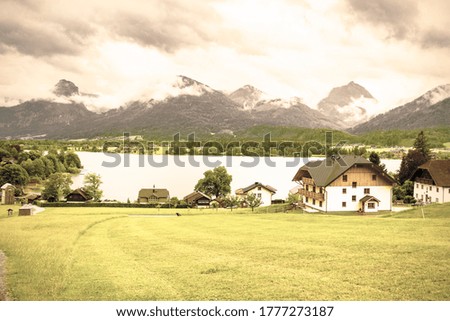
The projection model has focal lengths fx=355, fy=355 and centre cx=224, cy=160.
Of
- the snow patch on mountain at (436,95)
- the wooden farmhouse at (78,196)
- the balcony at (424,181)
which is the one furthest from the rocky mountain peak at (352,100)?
the wooden farmhouse at (78,196)

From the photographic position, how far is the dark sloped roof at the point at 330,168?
11120mm

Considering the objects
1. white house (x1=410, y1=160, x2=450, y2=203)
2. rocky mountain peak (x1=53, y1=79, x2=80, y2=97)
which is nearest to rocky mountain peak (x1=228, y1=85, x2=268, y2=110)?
rocky mountain peak (x1=53, y1=79, x2=80, y2=97)

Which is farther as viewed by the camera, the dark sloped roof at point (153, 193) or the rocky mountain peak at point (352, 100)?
the dark sloped roof at point (153, 193)

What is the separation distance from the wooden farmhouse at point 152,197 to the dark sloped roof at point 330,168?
970 centimetres

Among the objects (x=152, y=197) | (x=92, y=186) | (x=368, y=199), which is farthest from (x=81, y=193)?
(x=368, y=199)

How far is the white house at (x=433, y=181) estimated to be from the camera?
25.9ft

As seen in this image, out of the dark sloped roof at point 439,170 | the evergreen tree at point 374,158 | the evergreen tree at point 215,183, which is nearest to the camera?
the dark sloped roof at point 439,170

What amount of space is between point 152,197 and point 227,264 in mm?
16056

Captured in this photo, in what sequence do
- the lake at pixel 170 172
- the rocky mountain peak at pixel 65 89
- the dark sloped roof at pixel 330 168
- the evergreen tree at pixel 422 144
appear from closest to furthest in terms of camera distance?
the rocky mountain peak at pixel 65 89
the evergreen tree at pixel 422 144
the dark sloped roof at pixel 330 168
the lake at pixel 170 172

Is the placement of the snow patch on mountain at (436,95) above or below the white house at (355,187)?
above

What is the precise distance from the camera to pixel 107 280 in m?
5.21

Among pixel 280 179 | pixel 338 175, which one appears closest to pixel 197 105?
pixel 280 179

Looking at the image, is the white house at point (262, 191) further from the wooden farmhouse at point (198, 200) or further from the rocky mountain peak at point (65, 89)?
the rocky mountain peak at point (65, 89)

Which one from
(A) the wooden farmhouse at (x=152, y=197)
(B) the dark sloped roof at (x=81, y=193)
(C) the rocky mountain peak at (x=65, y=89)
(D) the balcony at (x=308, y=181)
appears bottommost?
(A) the wooden farmhouse at (x=152, y=197)
